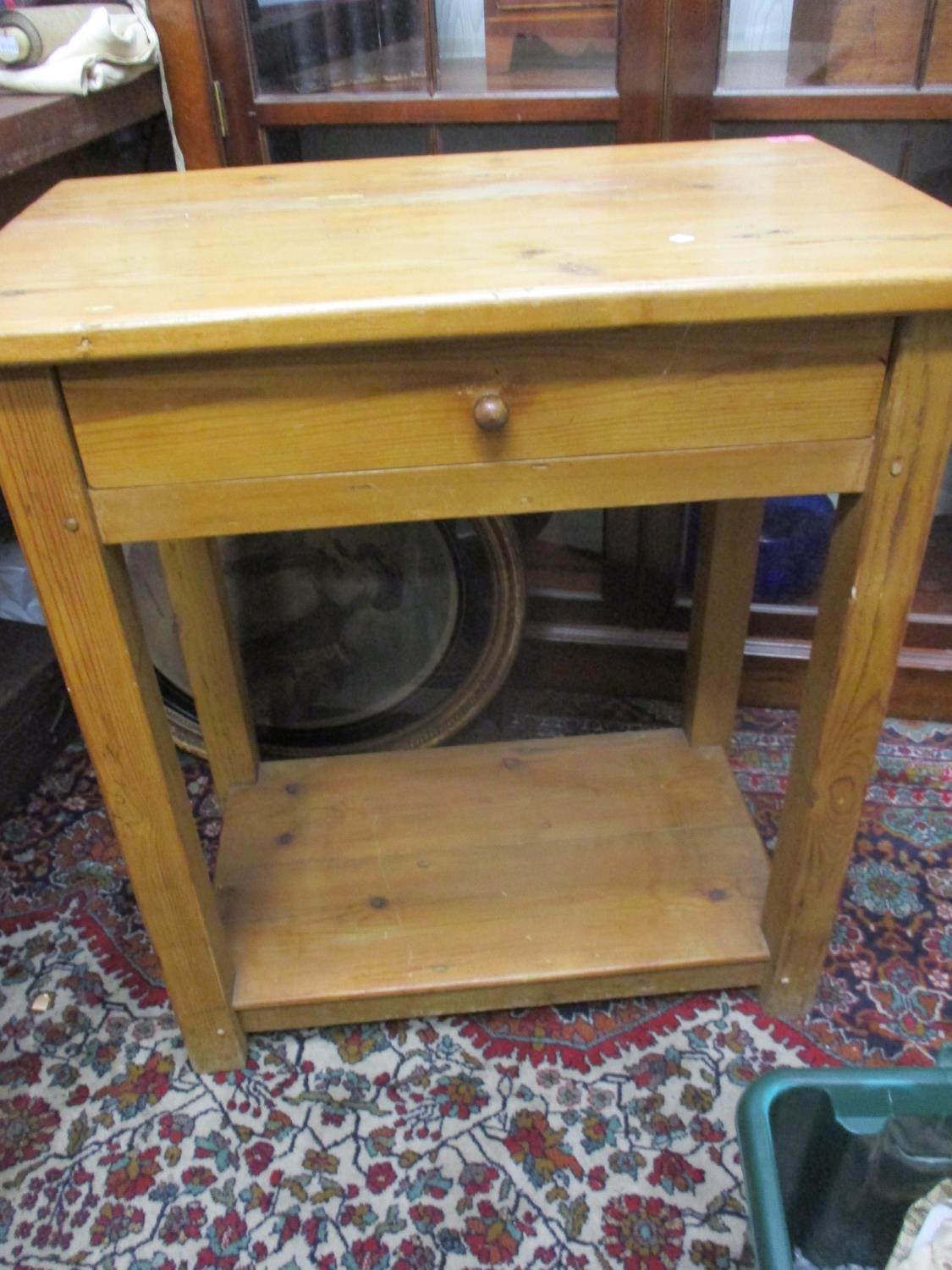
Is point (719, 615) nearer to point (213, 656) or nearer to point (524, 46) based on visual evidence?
point (213, 656)

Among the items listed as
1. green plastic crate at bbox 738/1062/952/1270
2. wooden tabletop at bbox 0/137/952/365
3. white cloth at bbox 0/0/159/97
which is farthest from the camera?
white cloth at bbox 0/0/159/97

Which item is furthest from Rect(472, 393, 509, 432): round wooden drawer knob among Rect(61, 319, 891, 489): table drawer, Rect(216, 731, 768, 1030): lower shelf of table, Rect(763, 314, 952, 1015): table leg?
Rect(216, 731, 768, 1030): lower shelf of table

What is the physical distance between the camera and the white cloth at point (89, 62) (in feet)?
3.18

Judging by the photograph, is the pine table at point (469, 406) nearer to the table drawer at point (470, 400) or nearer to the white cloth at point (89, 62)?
the table drawer at point (470, 400)

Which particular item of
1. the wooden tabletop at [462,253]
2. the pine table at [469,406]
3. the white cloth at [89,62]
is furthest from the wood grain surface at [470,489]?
the white cloth at [89,62]

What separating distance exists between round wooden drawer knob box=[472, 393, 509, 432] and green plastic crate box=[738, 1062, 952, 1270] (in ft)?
1.63

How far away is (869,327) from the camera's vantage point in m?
0.64

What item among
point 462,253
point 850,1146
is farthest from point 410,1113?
point 462,253

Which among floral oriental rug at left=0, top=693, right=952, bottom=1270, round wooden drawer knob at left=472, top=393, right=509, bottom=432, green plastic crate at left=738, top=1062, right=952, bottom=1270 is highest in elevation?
round wooden drawer knob at left=472, top=393, right=509, bottom=432

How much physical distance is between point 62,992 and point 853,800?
85 centimetres

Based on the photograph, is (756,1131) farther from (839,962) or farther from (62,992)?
(62,992)

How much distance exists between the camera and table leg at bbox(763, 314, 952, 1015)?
664 mm

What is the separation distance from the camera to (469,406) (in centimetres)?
65

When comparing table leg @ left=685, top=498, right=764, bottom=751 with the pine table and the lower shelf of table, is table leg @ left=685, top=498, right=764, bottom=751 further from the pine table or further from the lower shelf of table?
the pine table
